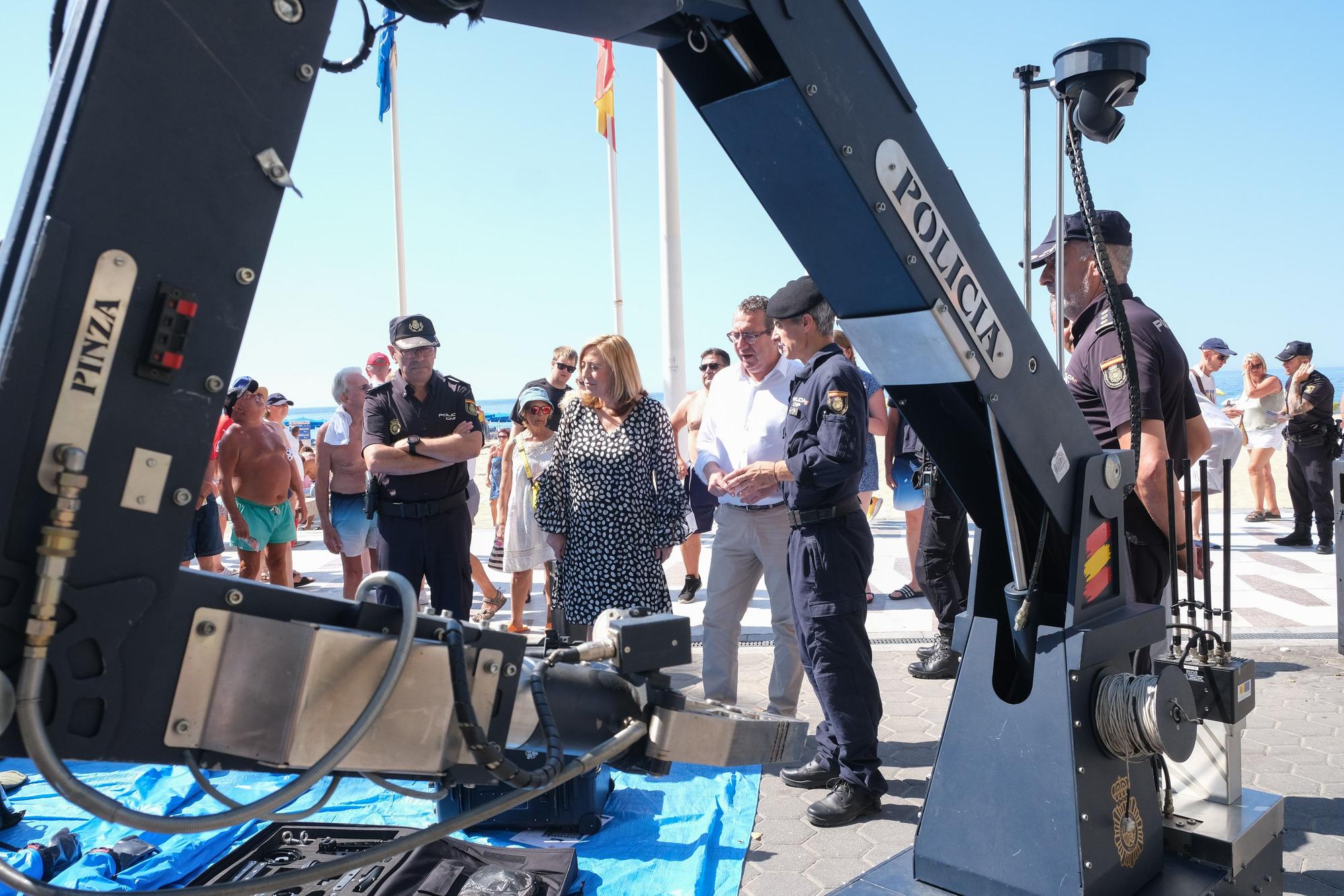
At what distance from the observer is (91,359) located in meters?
1.19

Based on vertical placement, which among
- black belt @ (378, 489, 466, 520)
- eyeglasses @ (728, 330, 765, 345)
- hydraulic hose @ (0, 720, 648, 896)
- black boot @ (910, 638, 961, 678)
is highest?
eyeglasses @ (728, 330, 765, 345)

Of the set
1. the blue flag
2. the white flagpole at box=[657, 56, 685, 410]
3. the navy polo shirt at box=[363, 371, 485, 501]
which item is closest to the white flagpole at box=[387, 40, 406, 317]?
the blue flag

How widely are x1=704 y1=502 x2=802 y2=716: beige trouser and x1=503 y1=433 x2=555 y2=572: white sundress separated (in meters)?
2.38

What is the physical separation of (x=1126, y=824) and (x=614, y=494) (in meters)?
2.83

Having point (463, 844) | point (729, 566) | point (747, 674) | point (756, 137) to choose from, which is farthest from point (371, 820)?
point (756, 137)

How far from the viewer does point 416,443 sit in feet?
17.4

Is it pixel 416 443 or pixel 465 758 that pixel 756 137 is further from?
pixel 416 443

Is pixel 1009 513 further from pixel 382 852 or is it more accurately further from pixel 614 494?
pixel 614 494

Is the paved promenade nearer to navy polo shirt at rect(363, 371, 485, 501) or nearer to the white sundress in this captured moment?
the white sundress

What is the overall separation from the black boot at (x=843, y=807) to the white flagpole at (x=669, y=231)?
743 centimetres

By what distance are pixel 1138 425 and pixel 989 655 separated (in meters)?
0.90

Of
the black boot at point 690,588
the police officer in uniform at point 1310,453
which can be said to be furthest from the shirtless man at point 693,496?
the police officer in uniform at point 1310,453

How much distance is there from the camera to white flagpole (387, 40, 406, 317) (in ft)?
53.2

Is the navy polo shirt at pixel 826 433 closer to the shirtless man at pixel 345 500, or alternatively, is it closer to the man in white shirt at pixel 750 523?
the man in white shirt at pixel 750 523
